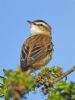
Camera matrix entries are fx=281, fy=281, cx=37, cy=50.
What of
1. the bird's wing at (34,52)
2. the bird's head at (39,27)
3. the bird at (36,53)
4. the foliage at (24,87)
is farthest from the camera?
the bird's head at (39,27)

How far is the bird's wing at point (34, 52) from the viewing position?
785cm

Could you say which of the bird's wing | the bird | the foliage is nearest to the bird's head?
the bird

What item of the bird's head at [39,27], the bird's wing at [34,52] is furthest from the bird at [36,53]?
the bird's head at [39,27]

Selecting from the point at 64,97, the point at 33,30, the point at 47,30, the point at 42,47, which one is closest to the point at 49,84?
the point at 64,97

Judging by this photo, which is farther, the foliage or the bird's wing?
the bird's wing

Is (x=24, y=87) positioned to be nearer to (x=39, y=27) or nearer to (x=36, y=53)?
(x=36, y=53)

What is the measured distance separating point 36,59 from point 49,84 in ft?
10.2

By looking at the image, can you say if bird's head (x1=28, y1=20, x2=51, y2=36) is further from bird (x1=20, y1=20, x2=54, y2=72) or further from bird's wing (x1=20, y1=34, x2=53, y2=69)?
bird's wing (x1=20, y1=34, x2=53, y2=69)

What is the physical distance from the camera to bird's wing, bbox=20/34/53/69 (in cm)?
785

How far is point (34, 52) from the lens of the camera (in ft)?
27.6

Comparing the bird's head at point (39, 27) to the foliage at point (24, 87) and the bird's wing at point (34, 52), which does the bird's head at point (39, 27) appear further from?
the foliage at point (24, 87)

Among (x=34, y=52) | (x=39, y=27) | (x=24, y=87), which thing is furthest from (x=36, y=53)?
(x=24, y=87)

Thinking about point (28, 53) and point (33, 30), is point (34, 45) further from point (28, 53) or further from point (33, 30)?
point (33, 30)

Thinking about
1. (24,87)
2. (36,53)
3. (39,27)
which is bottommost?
(24,87)
